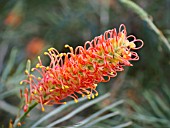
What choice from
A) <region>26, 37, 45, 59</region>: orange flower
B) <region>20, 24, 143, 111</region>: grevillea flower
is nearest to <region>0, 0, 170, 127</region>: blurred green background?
<region>26, 37, 45, 59</region>: orange flower

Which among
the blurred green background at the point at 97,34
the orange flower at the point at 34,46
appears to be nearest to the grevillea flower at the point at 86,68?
the blurred green background at the point at 97,34

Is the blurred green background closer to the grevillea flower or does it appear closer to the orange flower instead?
the orange flower

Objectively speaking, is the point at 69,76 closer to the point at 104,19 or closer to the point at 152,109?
the point at 152,109

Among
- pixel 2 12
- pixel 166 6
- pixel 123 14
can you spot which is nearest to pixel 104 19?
pixel 123 14

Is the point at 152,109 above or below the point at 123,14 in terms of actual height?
below

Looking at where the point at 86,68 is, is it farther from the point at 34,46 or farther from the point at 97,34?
the point at 34,46

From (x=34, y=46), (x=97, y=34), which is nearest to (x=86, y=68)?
(x=97, y=34)
